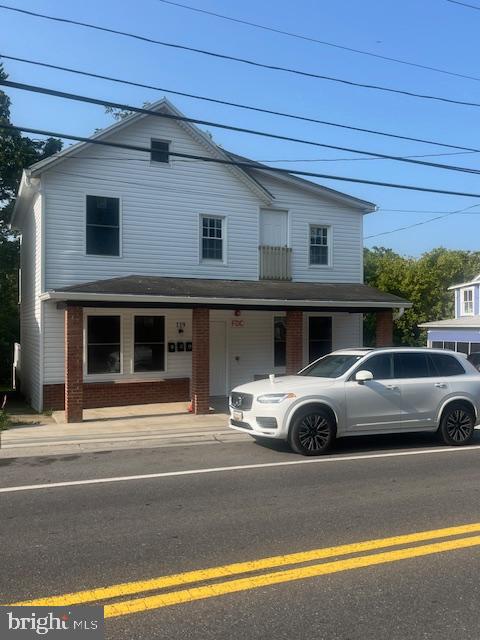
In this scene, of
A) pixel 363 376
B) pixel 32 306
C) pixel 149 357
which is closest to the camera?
pixel 363 376

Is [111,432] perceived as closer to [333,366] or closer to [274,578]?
[333,366]

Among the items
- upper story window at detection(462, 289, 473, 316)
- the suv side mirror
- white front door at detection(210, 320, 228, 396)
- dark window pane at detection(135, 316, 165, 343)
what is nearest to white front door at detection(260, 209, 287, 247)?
white front door at detection(210, 320, 228, 396)

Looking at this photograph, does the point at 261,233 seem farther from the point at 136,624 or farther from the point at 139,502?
the point at 136,624

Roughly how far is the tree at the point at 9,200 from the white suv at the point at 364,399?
18.4 meters

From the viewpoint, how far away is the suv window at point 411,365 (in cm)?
1004

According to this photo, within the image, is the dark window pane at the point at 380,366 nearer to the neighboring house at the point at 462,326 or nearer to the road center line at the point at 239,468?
the road center line at the point at 239,468

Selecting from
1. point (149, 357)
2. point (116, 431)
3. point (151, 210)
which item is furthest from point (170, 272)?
point (116, 431)

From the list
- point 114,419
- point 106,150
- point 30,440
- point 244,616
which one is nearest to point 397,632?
point 244,616

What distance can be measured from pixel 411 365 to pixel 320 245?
29.5 ft

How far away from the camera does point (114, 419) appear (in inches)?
509

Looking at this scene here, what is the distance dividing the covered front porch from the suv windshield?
3721 mm

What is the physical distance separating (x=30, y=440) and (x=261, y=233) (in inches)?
375

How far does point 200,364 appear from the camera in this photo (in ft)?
45.2

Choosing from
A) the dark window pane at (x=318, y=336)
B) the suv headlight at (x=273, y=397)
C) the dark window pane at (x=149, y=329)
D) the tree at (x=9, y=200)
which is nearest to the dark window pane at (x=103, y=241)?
the dark window pane at (x=149, y=329)
